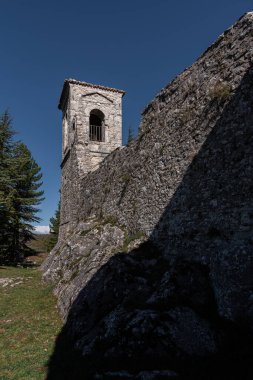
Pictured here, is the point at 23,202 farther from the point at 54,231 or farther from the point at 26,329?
the point at 26,329

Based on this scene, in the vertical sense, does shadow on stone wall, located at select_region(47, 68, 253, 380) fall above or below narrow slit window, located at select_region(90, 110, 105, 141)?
below

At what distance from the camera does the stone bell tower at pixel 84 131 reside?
1872 centimetres

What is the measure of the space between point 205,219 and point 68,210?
1409 cm

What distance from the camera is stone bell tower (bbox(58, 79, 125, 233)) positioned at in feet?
61.4

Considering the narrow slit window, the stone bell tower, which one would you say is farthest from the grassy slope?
the narrow slit window

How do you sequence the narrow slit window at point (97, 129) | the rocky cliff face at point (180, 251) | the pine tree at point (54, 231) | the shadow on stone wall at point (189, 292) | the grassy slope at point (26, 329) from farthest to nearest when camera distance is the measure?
1. the pine tree at point (54, 231)
2. the narrow slit window at point (97, 129)
3. the grassy slope at point (26, 329)
4. the rocky cliff face at point (180, 251)
5. the shadow on stone wall at point (189, 292)

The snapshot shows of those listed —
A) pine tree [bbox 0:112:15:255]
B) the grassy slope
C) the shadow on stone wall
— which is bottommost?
the grassy slope

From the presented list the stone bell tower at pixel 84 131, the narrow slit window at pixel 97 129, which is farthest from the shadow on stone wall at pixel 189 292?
the narrow slit window at pixel 97 129

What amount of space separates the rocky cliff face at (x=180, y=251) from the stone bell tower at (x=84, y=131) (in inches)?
280

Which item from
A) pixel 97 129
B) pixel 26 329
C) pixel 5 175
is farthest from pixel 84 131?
pixel 26 329

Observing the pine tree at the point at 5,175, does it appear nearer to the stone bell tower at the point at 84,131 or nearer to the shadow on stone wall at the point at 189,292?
the stone bell tower at the point at 84,131

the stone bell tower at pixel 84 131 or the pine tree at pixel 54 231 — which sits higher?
the stone bell tower at pixel 84 131

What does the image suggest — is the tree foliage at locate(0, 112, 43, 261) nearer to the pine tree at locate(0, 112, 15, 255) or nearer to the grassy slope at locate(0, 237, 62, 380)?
the pine tree at locate(0, 112, 15, 255)

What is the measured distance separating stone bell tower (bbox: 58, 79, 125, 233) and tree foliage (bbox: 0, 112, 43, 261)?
413 cm
